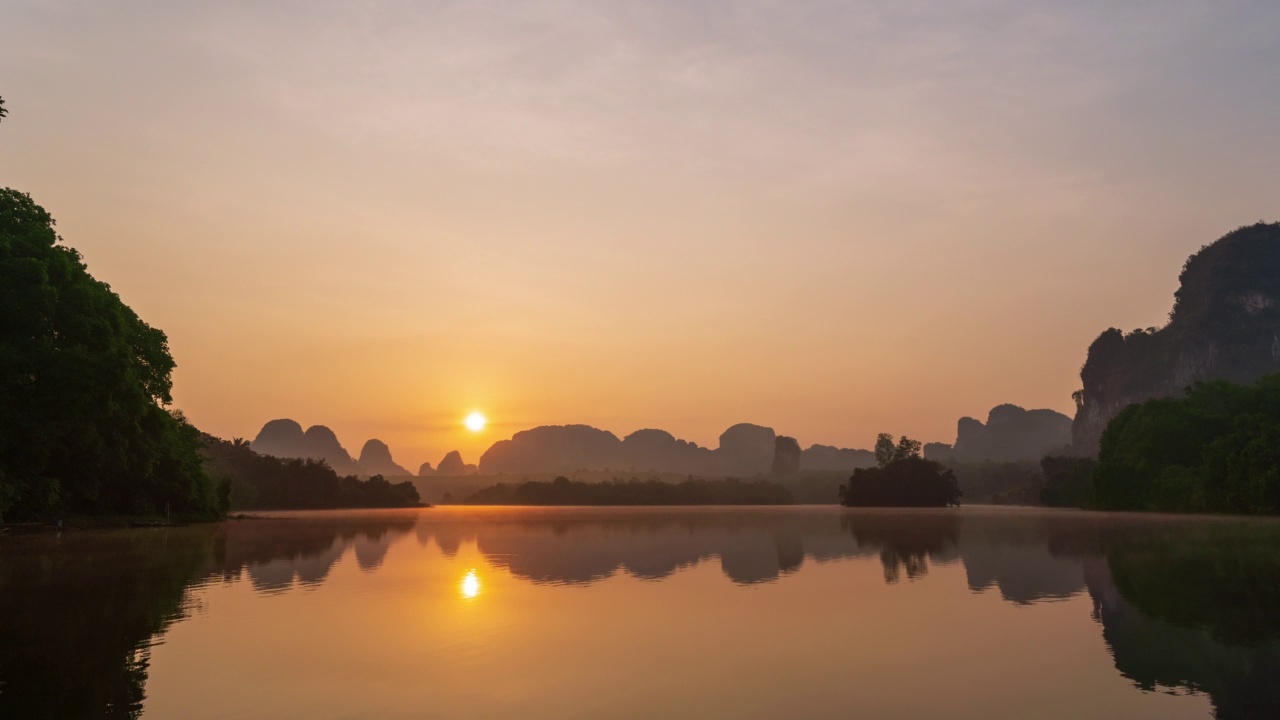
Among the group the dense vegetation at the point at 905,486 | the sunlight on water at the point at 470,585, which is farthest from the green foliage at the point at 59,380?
the dense vegetation at the point at 905,486

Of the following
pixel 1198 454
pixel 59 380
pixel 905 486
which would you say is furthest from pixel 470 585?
pixel 905 486

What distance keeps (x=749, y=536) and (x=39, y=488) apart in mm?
39118

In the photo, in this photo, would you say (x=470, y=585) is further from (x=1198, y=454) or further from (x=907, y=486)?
(x=907, y=486)

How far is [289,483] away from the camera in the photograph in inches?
5910

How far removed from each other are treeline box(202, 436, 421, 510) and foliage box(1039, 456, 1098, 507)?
11766cm

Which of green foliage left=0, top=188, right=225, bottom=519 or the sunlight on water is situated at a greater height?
green foliage left=0, top=188, right=225, bottom=519

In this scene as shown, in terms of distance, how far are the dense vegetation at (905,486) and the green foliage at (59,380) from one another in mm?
115801

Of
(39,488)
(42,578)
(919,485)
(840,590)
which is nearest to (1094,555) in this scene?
(840,590)

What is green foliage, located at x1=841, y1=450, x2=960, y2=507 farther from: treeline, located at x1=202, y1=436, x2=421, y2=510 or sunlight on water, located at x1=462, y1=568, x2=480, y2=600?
sunlight on water, located at x1=462, y1=568, x2=480, y2=600

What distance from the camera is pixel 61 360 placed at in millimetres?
41281

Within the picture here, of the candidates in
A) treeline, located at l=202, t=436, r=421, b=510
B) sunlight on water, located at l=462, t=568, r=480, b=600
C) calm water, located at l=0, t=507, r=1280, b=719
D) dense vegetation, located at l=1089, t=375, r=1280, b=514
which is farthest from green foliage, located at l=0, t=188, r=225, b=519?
dense vegetation, located at l=1089, t=375, r=1280, b=514

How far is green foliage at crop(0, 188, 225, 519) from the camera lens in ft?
135

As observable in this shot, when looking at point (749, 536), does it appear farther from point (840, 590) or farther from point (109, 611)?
point (109, 611)

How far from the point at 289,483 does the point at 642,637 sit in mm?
146048
